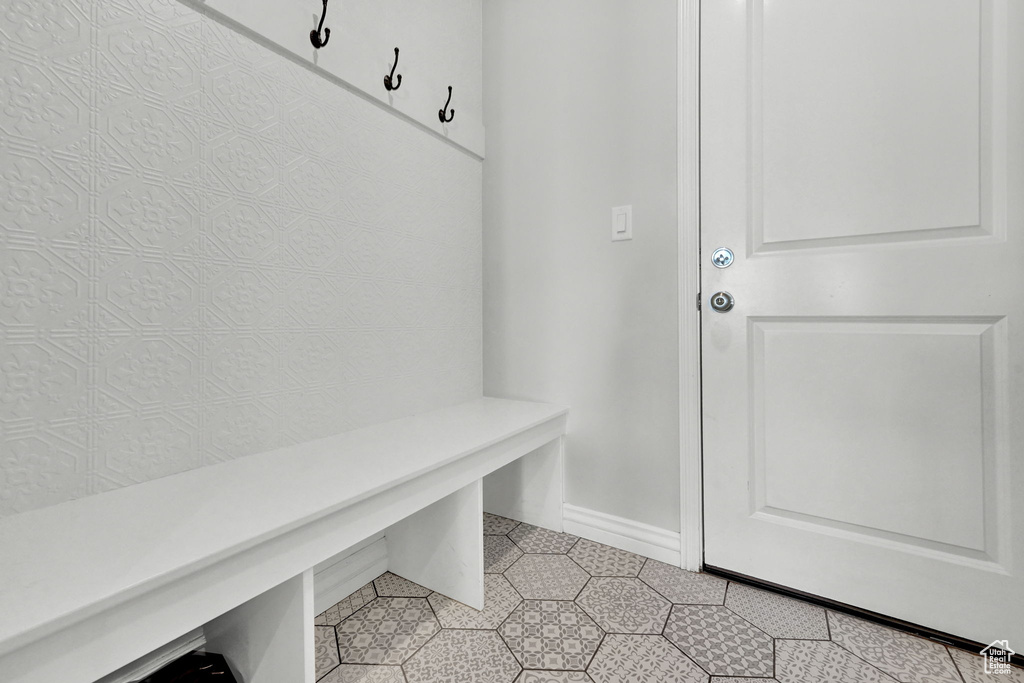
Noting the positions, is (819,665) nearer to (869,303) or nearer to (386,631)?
(869,303)

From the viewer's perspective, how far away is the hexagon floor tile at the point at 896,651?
904 millimetres

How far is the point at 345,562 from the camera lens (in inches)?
47.2

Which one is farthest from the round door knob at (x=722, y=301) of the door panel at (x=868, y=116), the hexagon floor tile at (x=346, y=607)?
the hexagon floor tile at (x=346, y=607)

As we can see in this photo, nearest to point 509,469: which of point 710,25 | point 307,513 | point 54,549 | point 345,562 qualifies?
point 345,562

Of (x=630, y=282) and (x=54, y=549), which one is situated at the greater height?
(x=630, y=282)

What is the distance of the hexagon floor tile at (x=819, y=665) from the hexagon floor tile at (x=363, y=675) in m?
0.77

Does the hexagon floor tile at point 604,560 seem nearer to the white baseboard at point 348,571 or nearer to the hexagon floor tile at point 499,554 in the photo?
the hexagon floor tile at point 499,554

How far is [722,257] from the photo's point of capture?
4.04 ft

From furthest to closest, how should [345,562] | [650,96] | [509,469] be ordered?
[509,469]
[650,96]
[345,562]

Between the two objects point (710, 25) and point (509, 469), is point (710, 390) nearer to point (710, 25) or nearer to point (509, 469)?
point (509, 469)

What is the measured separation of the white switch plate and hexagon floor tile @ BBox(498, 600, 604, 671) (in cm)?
106

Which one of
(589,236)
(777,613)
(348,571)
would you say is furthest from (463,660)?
(589,236)

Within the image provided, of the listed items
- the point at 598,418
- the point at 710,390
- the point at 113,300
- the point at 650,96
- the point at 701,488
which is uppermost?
the point at 650,96

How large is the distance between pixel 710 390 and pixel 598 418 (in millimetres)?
365
